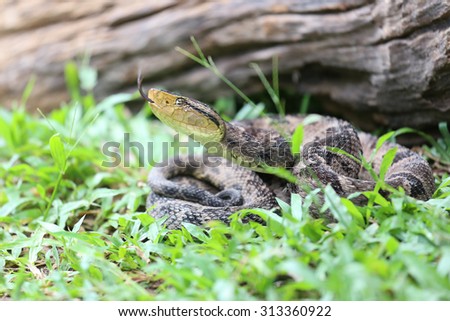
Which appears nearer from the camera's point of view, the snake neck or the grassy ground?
the grassy ground

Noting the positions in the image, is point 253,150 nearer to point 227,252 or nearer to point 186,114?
point 186,114

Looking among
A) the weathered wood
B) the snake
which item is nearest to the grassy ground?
the snake

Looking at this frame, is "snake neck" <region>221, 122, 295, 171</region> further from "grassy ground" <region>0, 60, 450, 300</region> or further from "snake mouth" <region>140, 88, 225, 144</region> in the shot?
"grassy ground" <region>0, 60, 450, 300</region>

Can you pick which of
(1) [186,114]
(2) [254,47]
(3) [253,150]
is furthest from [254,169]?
(2) [254,47]

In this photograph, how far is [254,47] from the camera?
6297 mm

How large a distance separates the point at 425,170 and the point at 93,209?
283cm

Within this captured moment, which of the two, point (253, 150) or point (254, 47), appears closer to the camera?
point (253, 150)

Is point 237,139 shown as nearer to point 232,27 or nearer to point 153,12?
point 232,27

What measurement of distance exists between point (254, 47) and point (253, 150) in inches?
91.3

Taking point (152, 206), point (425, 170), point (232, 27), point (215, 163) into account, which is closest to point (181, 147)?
point (215, 163)

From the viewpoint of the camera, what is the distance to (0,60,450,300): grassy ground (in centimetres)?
254

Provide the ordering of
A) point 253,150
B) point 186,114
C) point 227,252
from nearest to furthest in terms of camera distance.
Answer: point 227,252, point 186,114, point 253,150

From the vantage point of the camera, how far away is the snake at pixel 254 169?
3852mm
